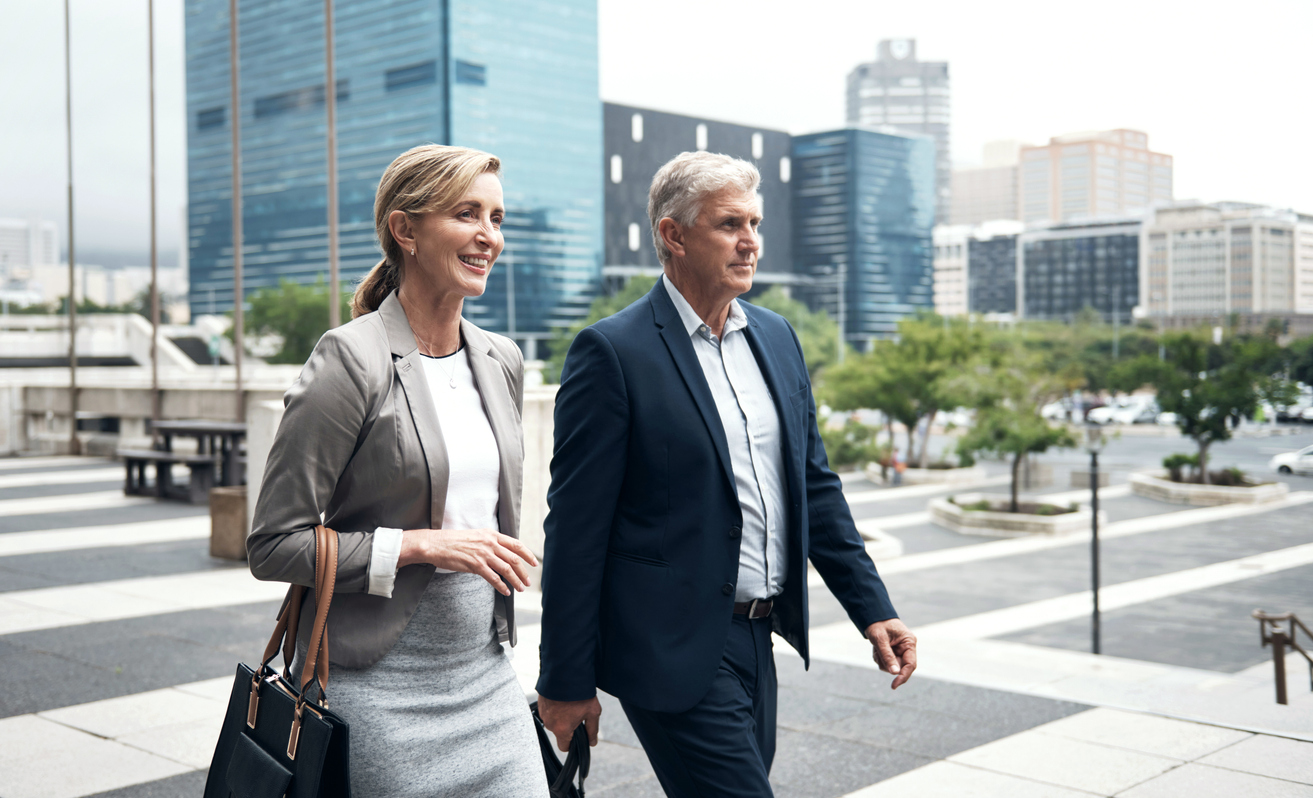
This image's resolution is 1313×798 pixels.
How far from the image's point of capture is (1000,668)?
6.47 meters

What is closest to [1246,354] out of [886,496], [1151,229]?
[886,496]

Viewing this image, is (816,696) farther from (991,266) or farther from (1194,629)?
(991,266)

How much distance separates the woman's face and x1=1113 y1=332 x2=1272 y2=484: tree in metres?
28.4

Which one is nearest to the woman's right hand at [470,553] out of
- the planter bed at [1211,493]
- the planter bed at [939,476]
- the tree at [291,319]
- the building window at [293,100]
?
the planter bed at [1211,493]

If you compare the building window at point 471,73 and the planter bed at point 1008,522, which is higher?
the building window at point 471,73

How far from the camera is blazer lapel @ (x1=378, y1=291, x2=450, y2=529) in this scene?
206 centimetres

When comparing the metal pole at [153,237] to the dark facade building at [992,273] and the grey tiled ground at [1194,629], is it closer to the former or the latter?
the grey tiled ground at [1194,629]

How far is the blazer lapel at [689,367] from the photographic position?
2510 millimetres

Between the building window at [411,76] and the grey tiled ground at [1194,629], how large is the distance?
88707 mm

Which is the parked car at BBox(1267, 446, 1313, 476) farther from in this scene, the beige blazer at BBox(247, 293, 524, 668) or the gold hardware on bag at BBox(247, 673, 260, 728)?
the gold hardware on bag at BBox(247, 673, 260, 728)

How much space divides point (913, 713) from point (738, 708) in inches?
125

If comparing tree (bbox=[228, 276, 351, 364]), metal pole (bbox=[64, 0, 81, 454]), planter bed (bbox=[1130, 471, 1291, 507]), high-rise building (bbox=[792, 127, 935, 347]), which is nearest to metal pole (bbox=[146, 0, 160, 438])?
metal pole (bbox=[64, 0, 81, 454])

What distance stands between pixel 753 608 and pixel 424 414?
95cm

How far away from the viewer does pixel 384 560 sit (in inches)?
77.9
